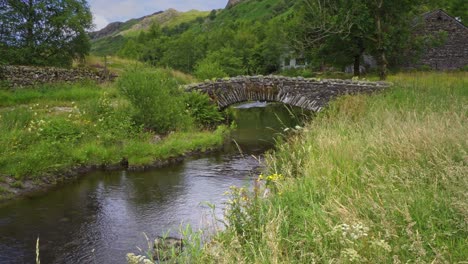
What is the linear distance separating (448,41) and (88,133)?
3029cm

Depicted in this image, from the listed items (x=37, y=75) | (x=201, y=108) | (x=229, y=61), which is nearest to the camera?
(x=201, y=108)

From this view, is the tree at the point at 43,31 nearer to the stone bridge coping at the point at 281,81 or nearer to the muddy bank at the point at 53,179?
the stone bridge coping at the point at 281,81

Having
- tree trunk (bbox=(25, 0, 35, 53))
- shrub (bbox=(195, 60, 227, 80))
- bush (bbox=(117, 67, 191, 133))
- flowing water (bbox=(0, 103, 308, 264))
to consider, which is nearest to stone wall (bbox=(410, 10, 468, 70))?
shrub (bbox=(195, 60, 227, 80))

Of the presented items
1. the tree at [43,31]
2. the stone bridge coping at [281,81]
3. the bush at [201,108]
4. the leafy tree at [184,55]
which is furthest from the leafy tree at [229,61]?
the bush at [201,108]

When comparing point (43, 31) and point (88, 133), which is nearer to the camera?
point (88, 133)

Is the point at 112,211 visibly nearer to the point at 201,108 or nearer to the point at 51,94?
the point at 201,108

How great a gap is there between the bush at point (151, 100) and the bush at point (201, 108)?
6.19 feet

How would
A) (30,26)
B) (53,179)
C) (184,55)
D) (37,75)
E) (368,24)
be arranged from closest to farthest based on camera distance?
(53,179)
(37,75)
(30,26)
(368,24)
(184,55)

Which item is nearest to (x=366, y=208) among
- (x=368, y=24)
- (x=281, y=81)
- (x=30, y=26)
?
(x=281, y=81)

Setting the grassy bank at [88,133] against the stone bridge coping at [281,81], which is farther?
the stone bridge coping at [281,81]

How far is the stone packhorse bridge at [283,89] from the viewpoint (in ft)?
60.4

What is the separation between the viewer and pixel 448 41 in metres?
34.2

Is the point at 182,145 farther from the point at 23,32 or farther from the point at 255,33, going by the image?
the point at 255,33

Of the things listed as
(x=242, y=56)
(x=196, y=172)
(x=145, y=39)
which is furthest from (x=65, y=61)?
(x=145, y=39)
